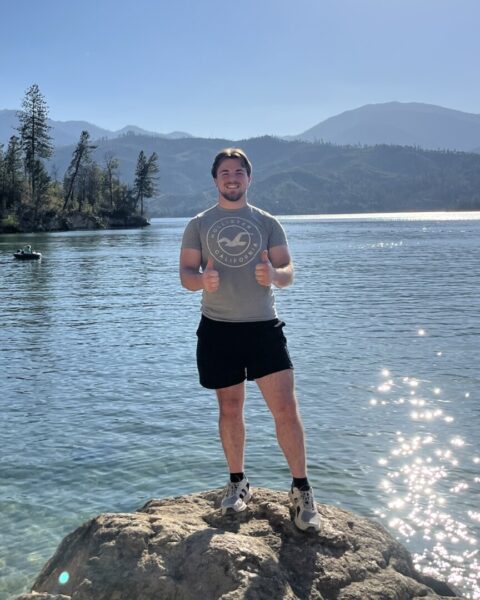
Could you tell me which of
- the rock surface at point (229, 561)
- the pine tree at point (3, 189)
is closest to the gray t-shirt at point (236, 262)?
the rock surface at point (229, 561)

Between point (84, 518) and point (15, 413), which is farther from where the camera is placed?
point (15, 413)

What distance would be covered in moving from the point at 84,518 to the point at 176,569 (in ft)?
11.1

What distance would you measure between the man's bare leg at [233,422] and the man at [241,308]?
0.04ft

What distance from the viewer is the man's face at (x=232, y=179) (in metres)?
5.06

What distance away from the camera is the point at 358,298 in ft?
88.1

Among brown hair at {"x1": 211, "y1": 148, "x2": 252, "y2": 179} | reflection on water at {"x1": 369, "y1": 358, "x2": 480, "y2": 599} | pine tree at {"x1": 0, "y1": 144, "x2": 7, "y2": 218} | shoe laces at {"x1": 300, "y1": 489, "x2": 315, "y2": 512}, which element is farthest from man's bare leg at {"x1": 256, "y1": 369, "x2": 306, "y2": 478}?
pine tree at {"x1": 0, "y1": 144, "x2": 7, "y2": 218}

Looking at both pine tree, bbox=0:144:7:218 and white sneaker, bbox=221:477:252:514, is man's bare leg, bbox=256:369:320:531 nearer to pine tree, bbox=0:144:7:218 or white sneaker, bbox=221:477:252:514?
white sneaker, bbox=221:477:252:514

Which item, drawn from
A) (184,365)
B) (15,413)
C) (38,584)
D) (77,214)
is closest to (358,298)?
(184,365)

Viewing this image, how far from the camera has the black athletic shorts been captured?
195 inches

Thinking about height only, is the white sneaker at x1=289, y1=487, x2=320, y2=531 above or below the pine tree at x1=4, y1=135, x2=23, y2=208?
below

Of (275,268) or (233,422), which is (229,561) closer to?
(233,422)

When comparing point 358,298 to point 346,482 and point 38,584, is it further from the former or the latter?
point 38,584

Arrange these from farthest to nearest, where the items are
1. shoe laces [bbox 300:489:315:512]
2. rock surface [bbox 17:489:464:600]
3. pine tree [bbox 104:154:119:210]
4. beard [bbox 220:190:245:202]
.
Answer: pine tree [bbox 104:154:119:210]
beard [bbox 220:190:245:202]
shoe laces [bbox 300:489:315:512]
rock surface [bbox 17:489:464:600]

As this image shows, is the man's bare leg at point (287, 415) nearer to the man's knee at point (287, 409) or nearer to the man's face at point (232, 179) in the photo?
the man's knee at point (287, 409)
